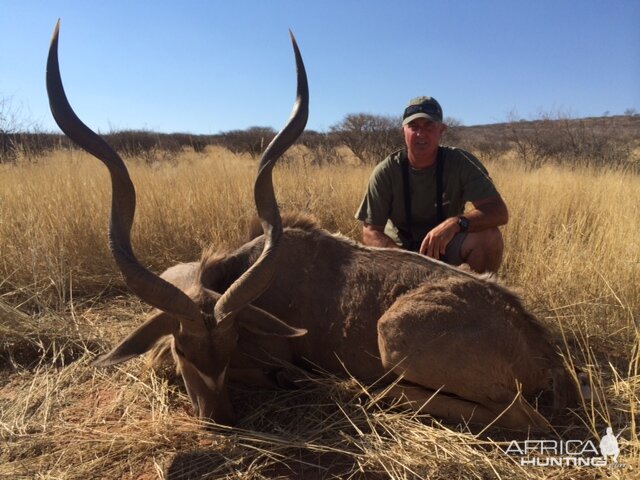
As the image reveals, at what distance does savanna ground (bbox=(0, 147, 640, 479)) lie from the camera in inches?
98.4

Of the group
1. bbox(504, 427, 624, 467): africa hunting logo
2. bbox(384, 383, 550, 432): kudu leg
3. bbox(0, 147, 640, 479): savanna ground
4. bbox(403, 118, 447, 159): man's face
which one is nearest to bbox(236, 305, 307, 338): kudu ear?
bbox(0, 147, 640, 479): savanna ground

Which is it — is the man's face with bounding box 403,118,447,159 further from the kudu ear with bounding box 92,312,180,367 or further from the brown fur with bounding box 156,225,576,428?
the kudu ear with bounding box 92,312,180,367

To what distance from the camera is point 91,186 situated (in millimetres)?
5898

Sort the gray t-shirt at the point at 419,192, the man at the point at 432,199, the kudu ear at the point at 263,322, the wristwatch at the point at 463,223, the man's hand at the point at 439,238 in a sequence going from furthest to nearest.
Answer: the gray t-shirt at the point at 419,192 → the man at the point at 432,199 → the wristwatch at the point at 463,223 → the man's hand at the point at 439,238 → the kudu ear at the point at 263,322

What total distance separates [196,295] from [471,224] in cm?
252

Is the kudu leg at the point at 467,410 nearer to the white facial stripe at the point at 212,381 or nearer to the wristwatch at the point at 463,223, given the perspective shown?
the white facial stripe at the point at 212,381

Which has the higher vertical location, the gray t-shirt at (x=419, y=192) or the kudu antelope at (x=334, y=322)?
the gray t-shirt at (x=419, y=192)

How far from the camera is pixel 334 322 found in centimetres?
322

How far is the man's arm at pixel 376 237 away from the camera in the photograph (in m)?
4.35

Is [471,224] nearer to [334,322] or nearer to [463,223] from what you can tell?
[463,223]

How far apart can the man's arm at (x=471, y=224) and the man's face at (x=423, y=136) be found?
0.67m

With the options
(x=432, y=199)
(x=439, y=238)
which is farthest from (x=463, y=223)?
(x=432, y=199)

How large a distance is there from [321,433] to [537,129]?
60.0ft

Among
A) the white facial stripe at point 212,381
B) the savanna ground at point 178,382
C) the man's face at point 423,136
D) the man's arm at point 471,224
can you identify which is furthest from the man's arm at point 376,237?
the white facial stripe at point 212,381
